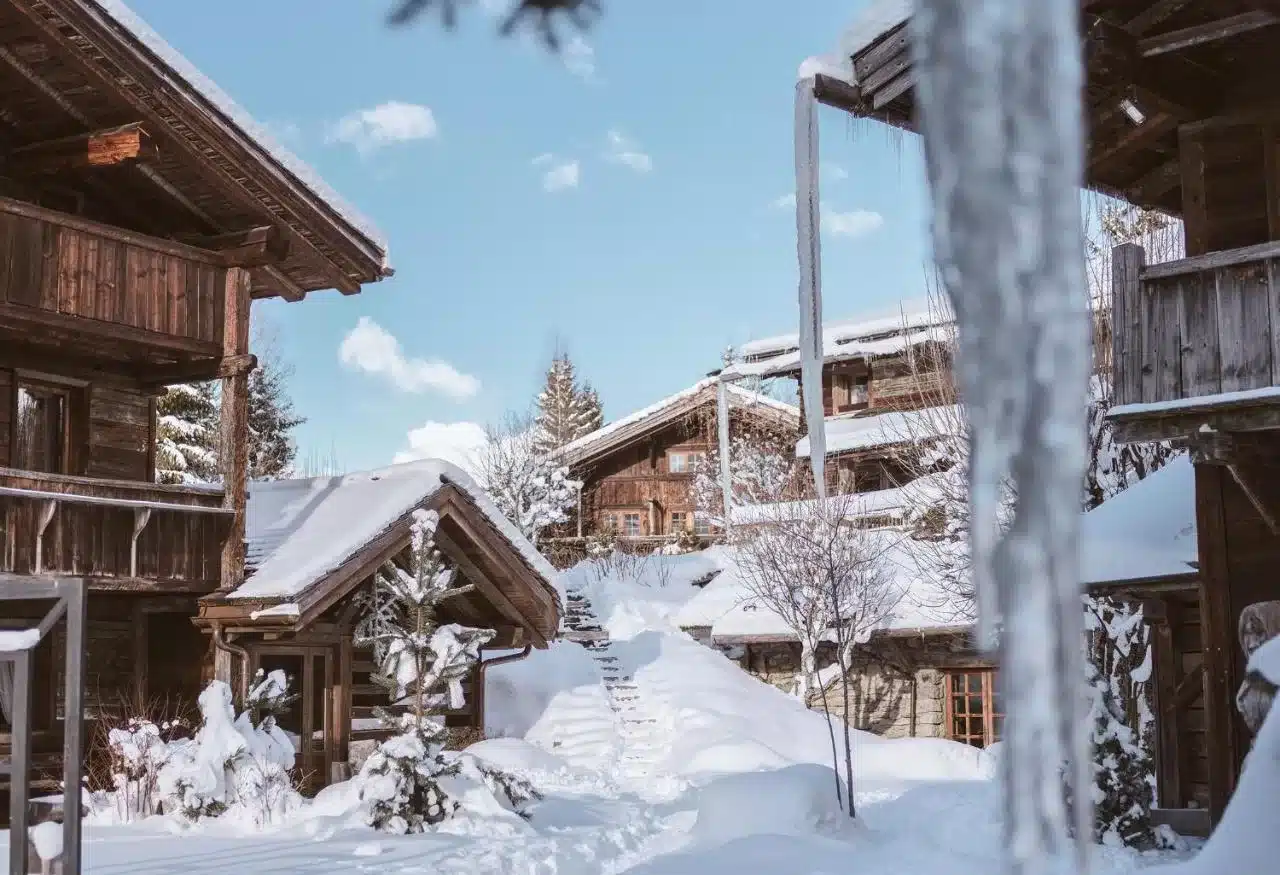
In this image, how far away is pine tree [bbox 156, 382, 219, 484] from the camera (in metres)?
28.7

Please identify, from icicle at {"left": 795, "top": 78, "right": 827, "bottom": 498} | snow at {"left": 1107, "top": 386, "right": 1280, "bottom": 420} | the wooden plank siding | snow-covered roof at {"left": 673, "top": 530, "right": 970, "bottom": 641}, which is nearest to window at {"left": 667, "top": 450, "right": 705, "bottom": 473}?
snow-covered roof at {"left": 673, "top": 530, "right": 970, "bottom": 641}

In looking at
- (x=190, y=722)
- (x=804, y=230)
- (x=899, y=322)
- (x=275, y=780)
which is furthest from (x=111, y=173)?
(x=899, y=322)

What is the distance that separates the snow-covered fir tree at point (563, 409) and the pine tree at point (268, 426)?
537 inches

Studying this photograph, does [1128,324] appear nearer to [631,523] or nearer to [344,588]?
[344,588]

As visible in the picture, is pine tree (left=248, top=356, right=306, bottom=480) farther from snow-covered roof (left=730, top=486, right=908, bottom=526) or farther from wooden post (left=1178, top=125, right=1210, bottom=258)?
wooden post (left=1178, top=125, right=1210, bottom=258)

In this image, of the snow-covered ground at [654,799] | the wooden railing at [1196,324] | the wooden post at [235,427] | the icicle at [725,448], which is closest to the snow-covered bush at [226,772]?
the snow-covered ground at [654,799]

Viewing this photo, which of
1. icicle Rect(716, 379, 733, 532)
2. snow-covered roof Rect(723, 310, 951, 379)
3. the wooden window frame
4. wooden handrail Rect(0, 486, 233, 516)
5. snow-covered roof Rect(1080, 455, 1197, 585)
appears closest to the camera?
snow-covered roof Rect(1080, 455, 1197, 585)

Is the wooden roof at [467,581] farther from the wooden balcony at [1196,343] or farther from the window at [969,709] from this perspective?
the wooden balcony at [1196,343]

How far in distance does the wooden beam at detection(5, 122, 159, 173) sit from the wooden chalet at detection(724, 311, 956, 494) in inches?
567

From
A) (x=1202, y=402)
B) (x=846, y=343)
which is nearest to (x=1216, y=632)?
(x=1202, y=402)

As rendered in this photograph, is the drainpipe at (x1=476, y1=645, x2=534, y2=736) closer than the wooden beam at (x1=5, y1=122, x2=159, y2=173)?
No

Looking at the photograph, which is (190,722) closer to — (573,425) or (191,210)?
(191,210)

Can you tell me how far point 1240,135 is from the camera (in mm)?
11164

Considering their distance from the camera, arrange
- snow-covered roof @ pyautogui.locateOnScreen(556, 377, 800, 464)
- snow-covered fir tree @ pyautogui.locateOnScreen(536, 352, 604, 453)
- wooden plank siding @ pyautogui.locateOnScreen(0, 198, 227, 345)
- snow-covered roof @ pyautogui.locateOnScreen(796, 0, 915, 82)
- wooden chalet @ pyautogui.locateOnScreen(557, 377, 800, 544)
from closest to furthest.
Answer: snow-covered roof @ pyautogui.locateOnScreen(796, 0, 915, 82) < wooden plank siding @ pyautogui.locateOnScreen(0, 198, 227, 345) < snow-covered roof @ pyautogui.locateOnScreen(556, 377, 800, 464) < wooden chalet @ pyautogui.locateOnScreen(557, 377, 800, 544) < snow-covered fir tree @ pyautogui.locateOnScreen(536, 352, 604, 453)
